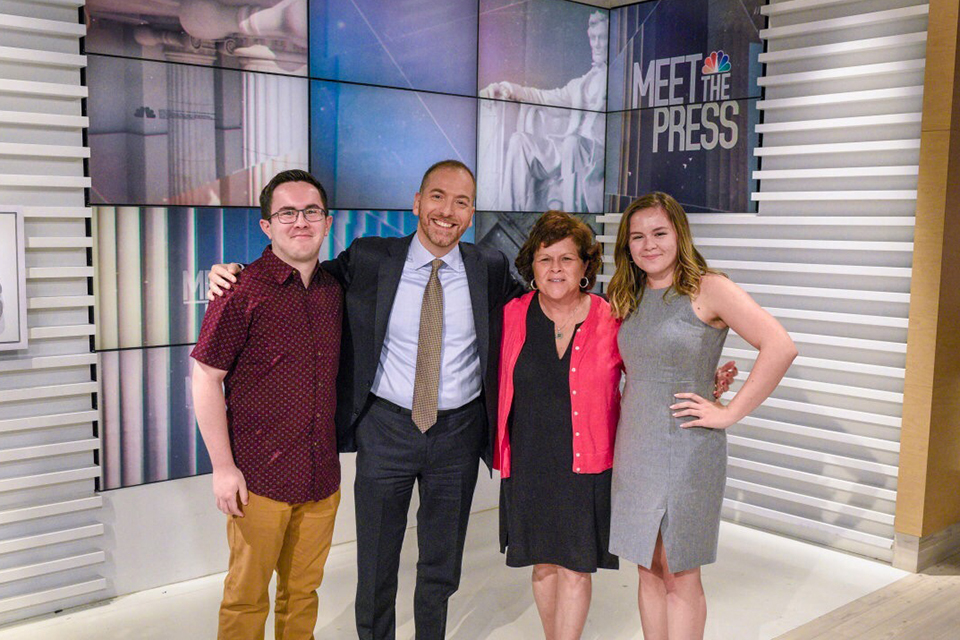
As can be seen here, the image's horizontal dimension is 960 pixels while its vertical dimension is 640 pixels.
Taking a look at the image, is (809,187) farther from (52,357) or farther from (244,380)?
(52,357)

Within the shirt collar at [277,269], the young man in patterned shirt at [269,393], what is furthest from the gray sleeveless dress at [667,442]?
the shirt collar at [277,269]

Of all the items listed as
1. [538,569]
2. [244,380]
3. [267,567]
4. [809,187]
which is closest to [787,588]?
[538,569]

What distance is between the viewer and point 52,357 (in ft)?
12.2

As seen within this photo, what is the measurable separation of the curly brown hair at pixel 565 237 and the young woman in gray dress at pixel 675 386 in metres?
0.15

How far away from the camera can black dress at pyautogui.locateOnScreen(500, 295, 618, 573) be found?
2.96m

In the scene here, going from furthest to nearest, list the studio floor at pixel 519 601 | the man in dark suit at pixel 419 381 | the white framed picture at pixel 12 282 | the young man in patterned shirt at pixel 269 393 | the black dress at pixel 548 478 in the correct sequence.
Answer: the studio floor at pixel 519 601 < the white framed picture at pixel 12 282 < the man in dark suit at pixel 419 381 < the black dress at pixel 548 478 < the young man in patterned shirt at pixel 269 393

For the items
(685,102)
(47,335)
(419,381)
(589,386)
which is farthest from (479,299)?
(685,102)

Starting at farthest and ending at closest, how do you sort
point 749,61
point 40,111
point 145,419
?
1. point 749,61
2. point 145,419
3. point 40,111

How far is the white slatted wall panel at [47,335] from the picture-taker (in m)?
3.58

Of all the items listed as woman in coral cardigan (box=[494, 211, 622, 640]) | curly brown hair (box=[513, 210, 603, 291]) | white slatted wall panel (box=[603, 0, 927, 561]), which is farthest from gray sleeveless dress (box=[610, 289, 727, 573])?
white slatted wall panel (box=[603, 0, 927, 561])

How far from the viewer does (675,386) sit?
2854mm

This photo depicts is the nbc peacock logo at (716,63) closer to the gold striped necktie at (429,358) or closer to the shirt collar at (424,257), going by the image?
the shirt collar at (424,257)

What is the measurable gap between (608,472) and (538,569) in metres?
0.43

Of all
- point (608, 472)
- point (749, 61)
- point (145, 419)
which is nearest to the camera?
point (608, 472)
